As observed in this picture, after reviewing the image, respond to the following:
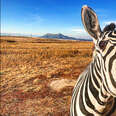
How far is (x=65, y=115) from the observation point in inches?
175

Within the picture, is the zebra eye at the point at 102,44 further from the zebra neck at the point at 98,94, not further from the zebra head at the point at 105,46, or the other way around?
the zebra neck at the point at 98,94

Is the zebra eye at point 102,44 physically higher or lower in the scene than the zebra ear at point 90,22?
lower

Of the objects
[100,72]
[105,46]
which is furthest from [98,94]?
[105,46]

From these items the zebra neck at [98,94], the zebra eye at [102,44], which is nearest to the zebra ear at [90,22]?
the zebra eye at [102,44]

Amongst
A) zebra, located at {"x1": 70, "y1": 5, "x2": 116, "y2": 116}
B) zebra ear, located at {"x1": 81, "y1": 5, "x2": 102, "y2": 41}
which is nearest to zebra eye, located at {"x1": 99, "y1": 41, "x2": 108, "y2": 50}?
zebra, located at {"x1": 70, "y1": 5, "x2": 116, "y2": 116}

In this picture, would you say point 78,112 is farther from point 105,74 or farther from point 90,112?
point 105,74

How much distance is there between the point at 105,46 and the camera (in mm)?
1093

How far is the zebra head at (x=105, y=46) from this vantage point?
101cm

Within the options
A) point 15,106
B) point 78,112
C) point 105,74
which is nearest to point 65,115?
point 15,106

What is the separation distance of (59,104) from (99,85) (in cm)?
435

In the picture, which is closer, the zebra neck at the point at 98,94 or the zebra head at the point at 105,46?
the zebra head at the point at 105,46

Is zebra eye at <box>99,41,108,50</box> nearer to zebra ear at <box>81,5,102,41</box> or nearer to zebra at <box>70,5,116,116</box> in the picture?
zebra at <box>70,5,116,116</box>

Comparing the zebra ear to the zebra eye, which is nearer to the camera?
the zebra eye

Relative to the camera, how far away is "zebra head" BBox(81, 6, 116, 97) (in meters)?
1.01
